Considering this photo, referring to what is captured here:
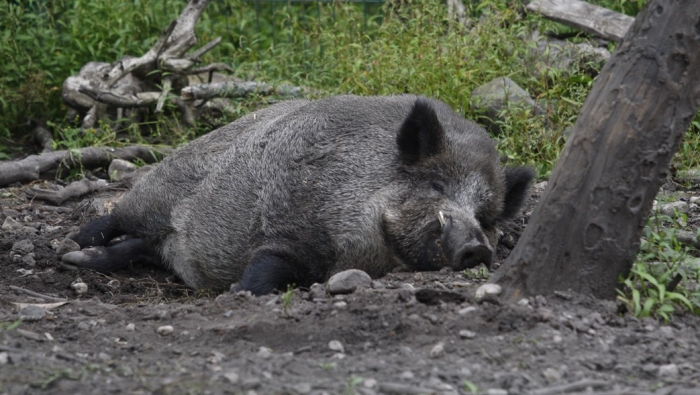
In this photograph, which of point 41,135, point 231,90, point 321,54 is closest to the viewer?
point 231,90

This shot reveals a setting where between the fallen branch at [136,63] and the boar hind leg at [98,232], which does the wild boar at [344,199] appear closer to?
the boar hind leg at [98,232]

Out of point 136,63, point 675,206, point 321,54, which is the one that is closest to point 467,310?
point 675,206

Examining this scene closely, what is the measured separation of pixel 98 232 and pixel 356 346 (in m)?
3.58

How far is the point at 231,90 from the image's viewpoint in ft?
29.0

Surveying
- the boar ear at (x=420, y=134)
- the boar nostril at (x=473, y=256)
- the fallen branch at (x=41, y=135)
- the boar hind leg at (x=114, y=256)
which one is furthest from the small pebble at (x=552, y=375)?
the fallen branch at (x=41, y=135)

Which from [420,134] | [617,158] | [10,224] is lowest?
[10,224]

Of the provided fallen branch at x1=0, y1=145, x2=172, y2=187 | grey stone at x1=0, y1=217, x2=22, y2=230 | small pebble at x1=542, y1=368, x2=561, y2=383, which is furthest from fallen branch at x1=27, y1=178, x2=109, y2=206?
small pebble at x1=542, y1=368, x2=561, y2=383

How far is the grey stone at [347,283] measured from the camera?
469 cm

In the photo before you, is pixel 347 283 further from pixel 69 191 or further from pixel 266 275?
pixel 69 191

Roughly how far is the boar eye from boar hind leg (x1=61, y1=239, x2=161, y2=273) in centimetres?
224

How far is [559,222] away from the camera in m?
4.18

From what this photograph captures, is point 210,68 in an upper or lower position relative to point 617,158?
lower

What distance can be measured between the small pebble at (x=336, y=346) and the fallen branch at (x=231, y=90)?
16.4 ft

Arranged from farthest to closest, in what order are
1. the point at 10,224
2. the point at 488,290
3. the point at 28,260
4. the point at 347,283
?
the point at 10,224 < the point at 28,260 < the point at 347,283 < the point at 488,290
